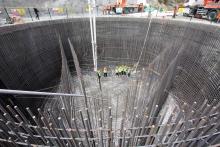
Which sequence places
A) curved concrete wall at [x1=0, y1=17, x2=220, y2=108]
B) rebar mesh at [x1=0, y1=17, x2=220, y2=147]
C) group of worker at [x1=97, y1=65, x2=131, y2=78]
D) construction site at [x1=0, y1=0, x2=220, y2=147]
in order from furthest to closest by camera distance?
group of worker at [x1=97, y1=65, x2=131, y2=78], curved concrete wall at [x1=0, y1=17, x2=220, y2=108], rebar mesh at [x1=0, y1=17, x2=220, y2=147], construction site at [x1=0, y1=0, x2=220, y2=147]

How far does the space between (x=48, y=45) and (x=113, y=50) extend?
183 inches

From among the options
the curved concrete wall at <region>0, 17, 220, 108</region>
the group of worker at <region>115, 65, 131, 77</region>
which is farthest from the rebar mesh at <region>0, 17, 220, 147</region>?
the group of worker at <region>115, 65, 131, 77</region>

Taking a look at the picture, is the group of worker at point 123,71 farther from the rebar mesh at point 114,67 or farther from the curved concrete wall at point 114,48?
the curved concrete wall at point 114,48

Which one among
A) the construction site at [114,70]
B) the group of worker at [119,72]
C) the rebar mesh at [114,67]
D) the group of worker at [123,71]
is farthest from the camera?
the group of worker at [123,71]

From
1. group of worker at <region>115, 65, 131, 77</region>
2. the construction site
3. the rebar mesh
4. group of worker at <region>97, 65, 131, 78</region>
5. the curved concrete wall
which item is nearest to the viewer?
the construction site

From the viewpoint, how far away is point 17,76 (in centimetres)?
785

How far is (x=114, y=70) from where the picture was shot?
37.8ft

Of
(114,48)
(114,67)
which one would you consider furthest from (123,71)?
(114,48)

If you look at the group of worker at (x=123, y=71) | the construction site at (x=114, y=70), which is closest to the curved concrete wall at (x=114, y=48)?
the construction site at (x=114, y=70)

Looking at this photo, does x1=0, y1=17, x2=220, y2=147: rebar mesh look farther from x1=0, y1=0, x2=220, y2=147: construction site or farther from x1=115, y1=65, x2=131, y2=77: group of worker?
x1=115, y1=65, x2=131, y2=77: group of worker

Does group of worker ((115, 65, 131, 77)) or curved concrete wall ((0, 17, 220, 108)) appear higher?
curved concrete wall ((0, 17, 220, 108))

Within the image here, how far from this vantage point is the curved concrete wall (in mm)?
7662

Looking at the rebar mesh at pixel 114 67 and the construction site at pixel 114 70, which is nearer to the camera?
the construction site at pixel 114 70

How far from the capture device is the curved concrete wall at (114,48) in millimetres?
7662
